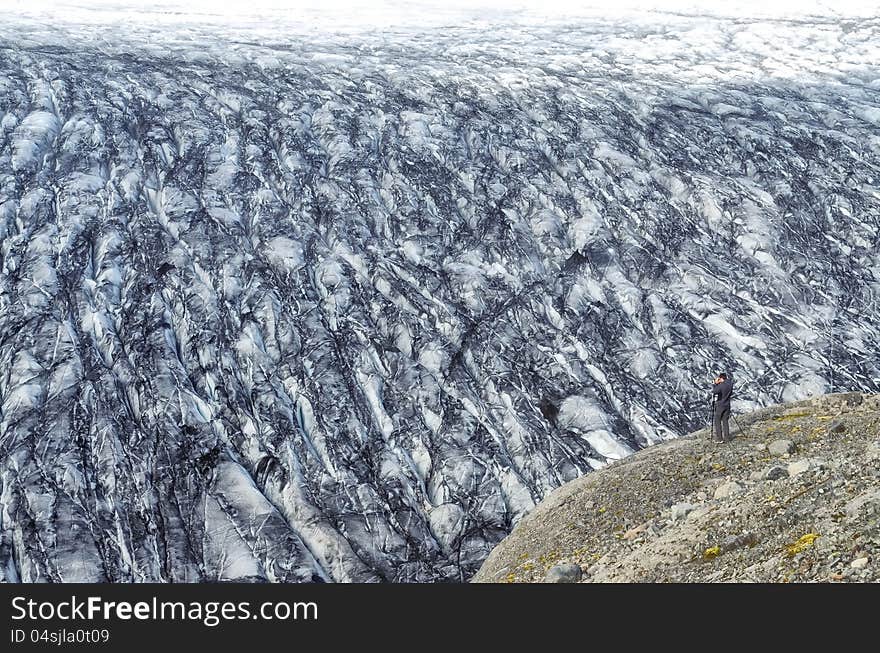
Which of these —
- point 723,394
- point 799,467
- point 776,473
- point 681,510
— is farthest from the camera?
point 723,394

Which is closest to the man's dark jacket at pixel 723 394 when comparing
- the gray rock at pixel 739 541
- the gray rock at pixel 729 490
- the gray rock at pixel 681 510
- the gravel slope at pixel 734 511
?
the gravel slope at pixel 734 511

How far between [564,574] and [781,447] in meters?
4.16

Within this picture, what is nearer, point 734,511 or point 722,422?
point 734,511

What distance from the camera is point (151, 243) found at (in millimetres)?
23328

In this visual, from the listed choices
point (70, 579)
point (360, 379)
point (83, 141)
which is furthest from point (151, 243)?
point (70, 579)

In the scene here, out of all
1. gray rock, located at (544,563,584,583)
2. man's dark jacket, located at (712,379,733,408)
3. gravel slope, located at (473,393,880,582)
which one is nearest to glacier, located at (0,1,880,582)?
gravel slope, located at (473,393,880,582)

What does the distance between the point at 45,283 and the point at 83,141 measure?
21.8ft

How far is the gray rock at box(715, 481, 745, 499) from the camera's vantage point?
1110 centimetres

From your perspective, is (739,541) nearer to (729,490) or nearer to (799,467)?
(729,490)

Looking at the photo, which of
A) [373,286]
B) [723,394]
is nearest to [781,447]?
[723,394]

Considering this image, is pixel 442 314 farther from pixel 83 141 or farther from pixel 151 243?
pixel 83 141

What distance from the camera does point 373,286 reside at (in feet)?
76.4

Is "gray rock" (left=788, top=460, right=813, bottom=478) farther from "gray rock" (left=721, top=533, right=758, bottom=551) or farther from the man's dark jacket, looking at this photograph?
the man's dark jacket

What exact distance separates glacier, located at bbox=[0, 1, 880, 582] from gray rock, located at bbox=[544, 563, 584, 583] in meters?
7.38
